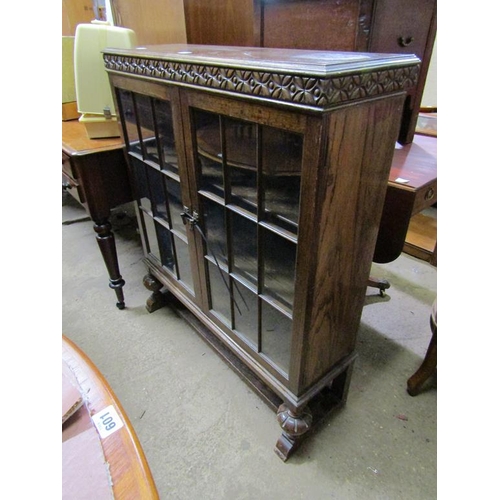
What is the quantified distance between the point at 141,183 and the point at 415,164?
107cm

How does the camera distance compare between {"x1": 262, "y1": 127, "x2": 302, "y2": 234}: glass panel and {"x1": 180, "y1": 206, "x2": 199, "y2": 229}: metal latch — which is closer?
{"x1": 262, "y1": 127, "x2": 302, "y2": 234}: glass panel

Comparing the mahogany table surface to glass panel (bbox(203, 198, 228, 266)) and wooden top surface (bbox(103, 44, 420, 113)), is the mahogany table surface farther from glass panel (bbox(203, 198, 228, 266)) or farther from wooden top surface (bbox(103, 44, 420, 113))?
glass panel (bbox(203, 198, 228, 266))

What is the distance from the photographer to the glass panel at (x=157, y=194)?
1338 mm

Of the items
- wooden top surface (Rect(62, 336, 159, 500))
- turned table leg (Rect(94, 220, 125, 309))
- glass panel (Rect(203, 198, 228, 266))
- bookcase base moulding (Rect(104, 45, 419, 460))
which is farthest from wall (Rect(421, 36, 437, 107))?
wooden top surface (Rect(62, 336, 159, 500))

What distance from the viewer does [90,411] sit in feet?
2.23

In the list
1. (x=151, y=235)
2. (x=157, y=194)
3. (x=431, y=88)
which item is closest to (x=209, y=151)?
(x=157, y=194)

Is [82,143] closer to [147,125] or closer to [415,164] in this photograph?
[147,125]

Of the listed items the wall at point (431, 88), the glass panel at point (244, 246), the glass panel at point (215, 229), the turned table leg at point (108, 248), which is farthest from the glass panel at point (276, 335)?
the wall at point (431, 88)

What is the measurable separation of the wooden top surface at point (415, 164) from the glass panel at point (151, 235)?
997 mm

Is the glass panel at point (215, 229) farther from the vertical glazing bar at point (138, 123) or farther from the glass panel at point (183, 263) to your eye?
the vertical glazing bar at point (138, 123)

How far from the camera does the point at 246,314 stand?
1.21 meters

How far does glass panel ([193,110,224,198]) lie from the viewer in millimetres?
941

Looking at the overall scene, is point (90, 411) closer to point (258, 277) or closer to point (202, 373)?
point (258, 277)

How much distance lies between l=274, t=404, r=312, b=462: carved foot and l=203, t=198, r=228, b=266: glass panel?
20.6 inches
